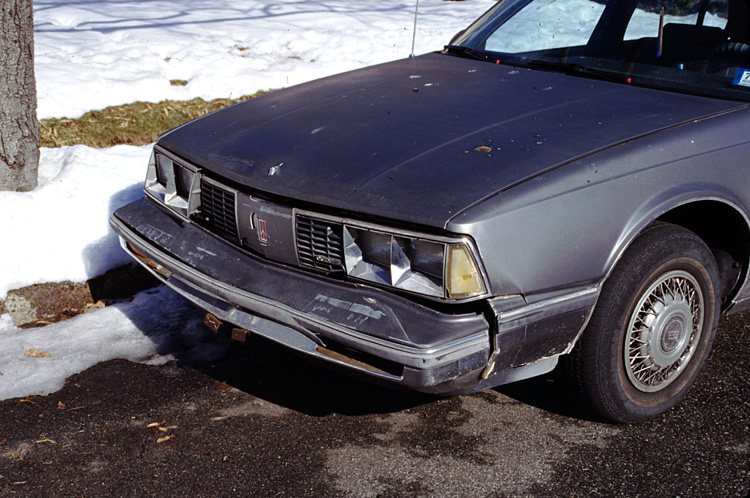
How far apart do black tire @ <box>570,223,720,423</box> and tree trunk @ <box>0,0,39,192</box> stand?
140 inches

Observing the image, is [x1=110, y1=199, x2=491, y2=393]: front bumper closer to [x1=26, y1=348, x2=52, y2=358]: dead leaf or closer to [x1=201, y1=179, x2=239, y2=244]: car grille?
[x1=201, y1=179, x2=239, y2=244]: car grille

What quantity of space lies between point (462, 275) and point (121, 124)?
4836mm

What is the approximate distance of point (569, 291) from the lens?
2.59 metres

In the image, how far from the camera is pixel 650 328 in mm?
2961

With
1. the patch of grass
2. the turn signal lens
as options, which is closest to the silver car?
the turn signal lens

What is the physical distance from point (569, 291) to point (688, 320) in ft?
2.61

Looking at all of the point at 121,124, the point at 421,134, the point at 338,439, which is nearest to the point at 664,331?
the point at 421,134

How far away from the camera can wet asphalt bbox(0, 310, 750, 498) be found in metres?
2.74

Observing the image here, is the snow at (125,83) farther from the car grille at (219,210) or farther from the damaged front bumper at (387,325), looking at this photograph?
the damaged front bumper at (387,325)

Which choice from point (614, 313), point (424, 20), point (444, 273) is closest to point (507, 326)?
point (444, 273)

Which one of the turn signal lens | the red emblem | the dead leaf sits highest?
the turn signal lens

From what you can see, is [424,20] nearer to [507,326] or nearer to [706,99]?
[706,99]

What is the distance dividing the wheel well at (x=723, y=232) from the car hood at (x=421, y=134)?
0.38m

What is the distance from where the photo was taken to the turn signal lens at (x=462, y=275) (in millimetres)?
2412
